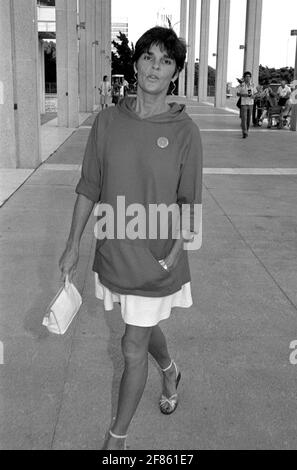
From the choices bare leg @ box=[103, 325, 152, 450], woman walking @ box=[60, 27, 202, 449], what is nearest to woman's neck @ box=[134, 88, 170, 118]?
woman walking @ box=[60, 27, 202, 449]

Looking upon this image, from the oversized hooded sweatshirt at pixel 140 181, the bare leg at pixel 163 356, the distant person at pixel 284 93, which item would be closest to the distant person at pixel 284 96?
the distant person at pixel 284 93

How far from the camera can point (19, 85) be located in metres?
11.3

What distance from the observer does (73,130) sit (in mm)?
20078

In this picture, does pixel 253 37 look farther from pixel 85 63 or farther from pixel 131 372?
pixel 131 372

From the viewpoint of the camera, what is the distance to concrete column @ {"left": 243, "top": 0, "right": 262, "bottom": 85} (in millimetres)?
32969

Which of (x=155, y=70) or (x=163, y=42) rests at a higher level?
(x=163, y=42)

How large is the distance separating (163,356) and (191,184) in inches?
39.9

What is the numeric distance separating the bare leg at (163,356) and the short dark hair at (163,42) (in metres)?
1.30

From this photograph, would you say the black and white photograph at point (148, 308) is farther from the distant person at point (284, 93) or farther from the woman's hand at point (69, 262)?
the distant person at point (284, 93)

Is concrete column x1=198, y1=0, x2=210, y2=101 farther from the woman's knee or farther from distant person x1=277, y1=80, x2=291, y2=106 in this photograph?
the woman's knee

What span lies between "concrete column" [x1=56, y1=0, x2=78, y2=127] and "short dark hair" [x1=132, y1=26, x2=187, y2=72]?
18982 mm

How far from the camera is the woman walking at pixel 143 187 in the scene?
2463 mm

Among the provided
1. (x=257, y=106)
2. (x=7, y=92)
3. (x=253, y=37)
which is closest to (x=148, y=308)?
(x=7, y=92)
